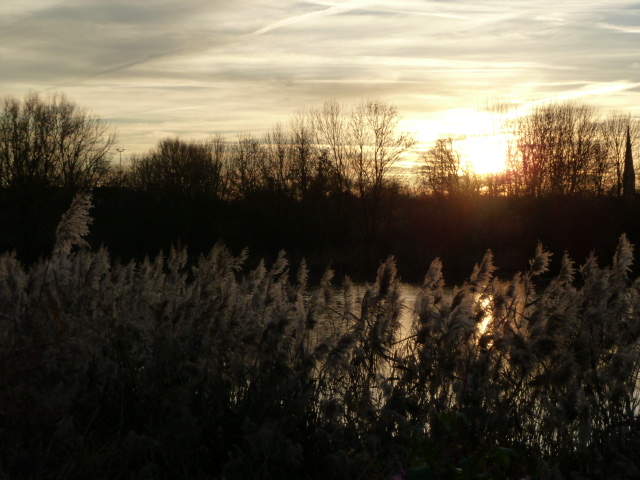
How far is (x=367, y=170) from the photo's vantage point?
127 feet

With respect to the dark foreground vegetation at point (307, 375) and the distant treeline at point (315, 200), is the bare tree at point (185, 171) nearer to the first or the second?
the distant treeline at point (315, 200)

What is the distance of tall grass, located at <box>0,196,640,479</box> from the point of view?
4727 mm

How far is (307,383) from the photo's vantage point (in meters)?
5.52

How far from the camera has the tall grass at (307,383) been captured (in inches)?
186

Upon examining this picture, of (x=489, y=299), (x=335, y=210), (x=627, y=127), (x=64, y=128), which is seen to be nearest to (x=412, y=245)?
(x=335, y=210)

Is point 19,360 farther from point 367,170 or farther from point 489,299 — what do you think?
point 367,170

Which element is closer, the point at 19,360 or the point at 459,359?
the point at 19,360

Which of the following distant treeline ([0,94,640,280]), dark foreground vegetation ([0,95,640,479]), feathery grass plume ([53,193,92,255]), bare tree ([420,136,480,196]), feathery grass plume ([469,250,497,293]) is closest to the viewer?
dark foreground vegetation ([0,95,640,479])

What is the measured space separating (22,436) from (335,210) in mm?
33403

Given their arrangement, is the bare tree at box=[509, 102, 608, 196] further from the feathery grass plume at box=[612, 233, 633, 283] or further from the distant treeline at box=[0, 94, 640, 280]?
the feathery grass plume at box=[612, 233, 633, 283]

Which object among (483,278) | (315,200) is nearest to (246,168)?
(315,200)

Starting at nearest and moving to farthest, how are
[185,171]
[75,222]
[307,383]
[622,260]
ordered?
[307,383] → [75,222] → [622,260] → [185,171]

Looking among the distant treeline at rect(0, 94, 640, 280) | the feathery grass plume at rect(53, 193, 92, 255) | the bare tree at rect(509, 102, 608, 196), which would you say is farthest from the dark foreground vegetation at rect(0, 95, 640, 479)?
the bare tree at rect(509, 102, 608, 196)

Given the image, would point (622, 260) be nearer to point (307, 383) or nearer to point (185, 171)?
point (307, 383)
